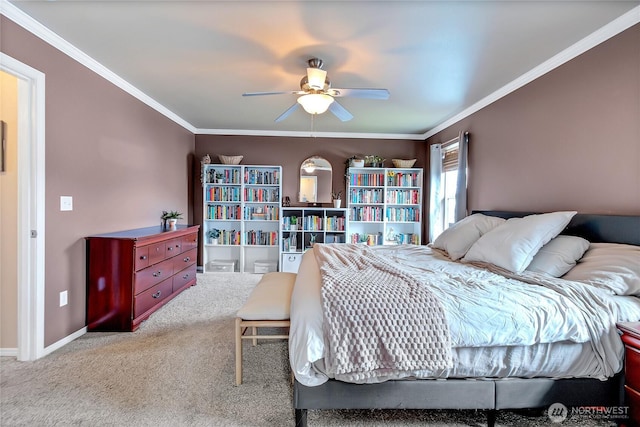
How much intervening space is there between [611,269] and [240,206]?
4507 millimetres

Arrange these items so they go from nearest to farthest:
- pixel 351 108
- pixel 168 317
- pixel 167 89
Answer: pixel 168 317 < pixel 167 89 < pixel 351 108

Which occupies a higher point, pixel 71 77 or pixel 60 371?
pixel 71 77

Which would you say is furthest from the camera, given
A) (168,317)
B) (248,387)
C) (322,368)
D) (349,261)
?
(168,317)

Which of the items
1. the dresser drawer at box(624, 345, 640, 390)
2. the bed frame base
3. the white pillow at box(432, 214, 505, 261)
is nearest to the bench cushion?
the bed frame base

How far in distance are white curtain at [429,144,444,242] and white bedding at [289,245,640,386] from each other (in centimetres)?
307

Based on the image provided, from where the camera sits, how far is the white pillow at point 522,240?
6.52 feet

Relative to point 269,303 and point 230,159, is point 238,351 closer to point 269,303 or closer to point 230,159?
point 269,303

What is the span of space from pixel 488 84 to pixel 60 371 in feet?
14.5

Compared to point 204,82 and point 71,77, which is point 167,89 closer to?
point 204,82

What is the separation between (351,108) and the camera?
377cm

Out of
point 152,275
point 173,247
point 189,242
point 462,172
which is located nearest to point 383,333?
point 152,275

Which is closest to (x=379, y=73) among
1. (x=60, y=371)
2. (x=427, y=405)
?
(x=427, y=405)

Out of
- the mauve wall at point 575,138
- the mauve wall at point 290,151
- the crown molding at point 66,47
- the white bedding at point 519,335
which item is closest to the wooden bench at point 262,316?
the white bedding at point 519,335

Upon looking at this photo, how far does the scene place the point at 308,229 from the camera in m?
5.03
